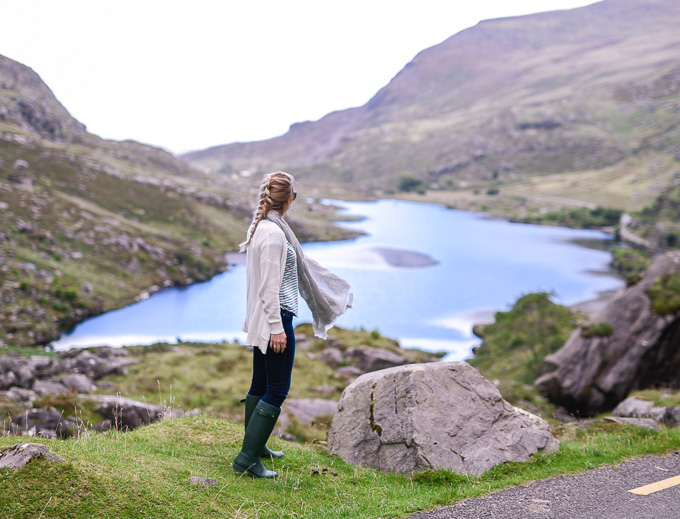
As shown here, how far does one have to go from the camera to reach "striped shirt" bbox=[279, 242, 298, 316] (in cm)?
568

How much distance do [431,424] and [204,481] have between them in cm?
335

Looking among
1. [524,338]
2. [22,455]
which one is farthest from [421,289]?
[22,455]

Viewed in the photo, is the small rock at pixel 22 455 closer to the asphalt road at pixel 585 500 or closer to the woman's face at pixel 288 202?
the woman's face at pixel 288 202

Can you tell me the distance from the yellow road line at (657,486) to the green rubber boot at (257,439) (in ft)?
15.1

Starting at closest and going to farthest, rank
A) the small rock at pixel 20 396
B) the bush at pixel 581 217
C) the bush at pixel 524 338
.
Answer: the small rock at pixel 20 396, the bush at pixel 524 338, the bush at pixel 581 217

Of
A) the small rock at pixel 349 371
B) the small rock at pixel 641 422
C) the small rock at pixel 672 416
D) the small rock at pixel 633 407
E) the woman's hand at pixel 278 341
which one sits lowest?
the small rock at pixel 349 371

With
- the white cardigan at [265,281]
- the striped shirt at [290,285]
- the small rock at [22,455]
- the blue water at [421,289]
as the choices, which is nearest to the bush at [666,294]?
the striped shirt at [290,285]

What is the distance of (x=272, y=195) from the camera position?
5820mm

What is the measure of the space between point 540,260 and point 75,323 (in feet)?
194

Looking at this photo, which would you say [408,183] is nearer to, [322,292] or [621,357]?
[621,357]

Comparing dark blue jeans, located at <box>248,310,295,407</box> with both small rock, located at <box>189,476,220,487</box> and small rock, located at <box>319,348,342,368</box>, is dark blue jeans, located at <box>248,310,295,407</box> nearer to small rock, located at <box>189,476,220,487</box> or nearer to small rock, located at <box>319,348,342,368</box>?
small rock, located at <box>189,476,220,487</box>

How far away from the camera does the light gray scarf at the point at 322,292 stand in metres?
6.31

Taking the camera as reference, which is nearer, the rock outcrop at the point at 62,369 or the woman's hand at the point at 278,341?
the woman's hand at the point at 278,341

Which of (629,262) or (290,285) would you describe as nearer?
(290,285)
